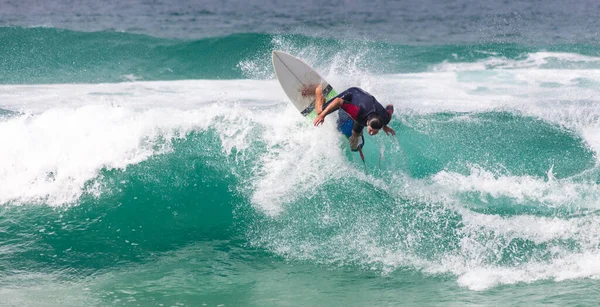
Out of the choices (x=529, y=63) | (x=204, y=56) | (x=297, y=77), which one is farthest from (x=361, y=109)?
(x=529, y=63)

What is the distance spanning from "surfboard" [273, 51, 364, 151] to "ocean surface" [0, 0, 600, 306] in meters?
0.36

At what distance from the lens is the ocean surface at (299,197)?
6445 millimetres

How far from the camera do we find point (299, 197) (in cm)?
790

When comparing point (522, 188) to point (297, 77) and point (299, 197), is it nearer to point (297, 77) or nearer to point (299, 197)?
point (299, 197)

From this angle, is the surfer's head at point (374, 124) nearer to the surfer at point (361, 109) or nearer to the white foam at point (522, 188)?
the surfer at point (361, 109)

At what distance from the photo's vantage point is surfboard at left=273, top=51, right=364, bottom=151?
8.76m

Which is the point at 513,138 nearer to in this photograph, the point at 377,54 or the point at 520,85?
the point at 520,85

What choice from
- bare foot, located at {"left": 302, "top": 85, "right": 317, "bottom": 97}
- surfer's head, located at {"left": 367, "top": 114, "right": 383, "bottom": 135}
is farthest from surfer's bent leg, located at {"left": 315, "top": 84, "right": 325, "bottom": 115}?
surfer's head, located at {"left": 367, "top": 114, "right": 383, "bottom": 135}

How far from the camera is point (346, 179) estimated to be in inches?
325

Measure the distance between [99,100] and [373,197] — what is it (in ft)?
27.4

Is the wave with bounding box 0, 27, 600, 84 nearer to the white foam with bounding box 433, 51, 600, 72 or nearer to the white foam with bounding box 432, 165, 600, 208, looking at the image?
the white foam with bounding box 433, 51, 600, 72

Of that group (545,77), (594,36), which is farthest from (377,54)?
(594,36)

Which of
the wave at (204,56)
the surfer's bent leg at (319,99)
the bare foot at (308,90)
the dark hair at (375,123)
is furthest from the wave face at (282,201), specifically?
the wave at (204,56)

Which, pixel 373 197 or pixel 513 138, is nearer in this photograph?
pixel 373 197
